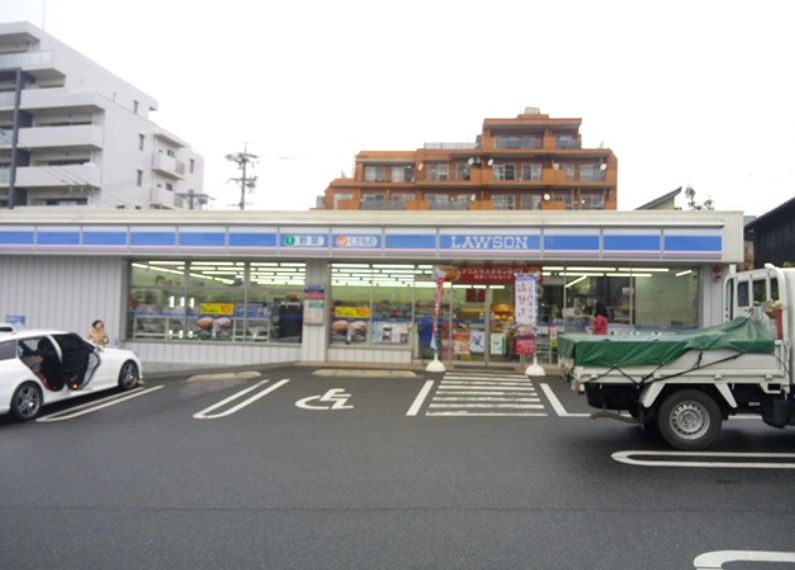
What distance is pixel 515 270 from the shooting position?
16.0 m

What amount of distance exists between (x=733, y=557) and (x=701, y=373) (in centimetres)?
349

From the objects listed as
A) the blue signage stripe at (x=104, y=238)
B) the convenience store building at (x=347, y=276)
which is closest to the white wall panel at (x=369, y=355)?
the convenience store building at (x=347, y=276)

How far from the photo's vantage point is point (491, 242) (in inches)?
593

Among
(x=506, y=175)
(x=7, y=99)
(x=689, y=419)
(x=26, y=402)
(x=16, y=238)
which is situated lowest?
(x=26, y=402)

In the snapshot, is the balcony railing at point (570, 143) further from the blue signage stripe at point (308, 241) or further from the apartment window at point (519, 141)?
the blue signage stripe at point (308, 241)

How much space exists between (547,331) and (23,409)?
12.1m

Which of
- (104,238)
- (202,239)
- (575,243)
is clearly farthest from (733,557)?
(104,238)

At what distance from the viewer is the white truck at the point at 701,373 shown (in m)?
7.34

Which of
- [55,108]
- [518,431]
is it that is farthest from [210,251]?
[55,108]

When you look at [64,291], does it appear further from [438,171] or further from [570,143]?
[570,143]

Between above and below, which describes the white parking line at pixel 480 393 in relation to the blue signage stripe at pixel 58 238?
below

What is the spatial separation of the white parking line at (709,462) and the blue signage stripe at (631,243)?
26.3 feet

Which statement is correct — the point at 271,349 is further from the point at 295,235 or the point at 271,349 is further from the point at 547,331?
the point at 547,331

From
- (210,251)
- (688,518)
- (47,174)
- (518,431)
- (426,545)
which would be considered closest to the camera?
(426,545)
